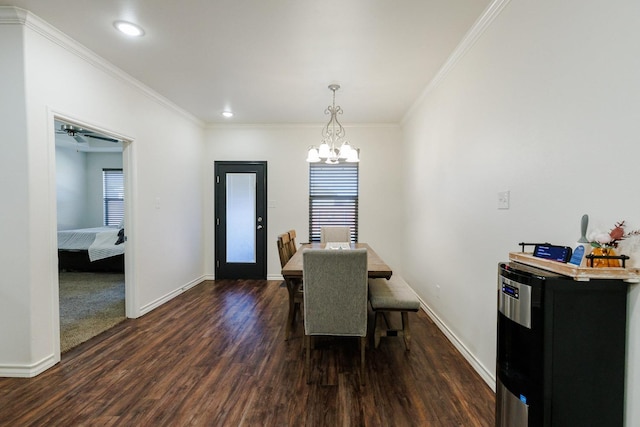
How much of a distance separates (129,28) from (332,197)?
346 centimetres

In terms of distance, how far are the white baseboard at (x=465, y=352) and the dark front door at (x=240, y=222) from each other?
2893 millimetres

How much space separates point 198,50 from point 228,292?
10.5 feet

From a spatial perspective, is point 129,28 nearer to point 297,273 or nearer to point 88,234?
point 297,273

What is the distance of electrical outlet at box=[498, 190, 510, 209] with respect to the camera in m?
1.89

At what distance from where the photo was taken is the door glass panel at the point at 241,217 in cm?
505

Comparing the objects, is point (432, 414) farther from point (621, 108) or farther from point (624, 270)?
point (621, 108)

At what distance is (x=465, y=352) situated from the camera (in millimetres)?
2469

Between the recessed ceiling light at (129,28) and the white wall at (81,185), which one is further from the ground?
the recessed ceiling light at (129,28)

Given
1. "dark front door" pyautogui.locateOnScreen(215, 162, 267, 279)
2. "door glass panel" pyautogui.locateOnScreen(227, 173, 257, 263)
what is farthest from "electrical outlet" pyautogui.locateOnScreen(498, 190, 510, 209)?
"door glass panel" pyautogui.locateOnScreen(227, 173, 257, 263)

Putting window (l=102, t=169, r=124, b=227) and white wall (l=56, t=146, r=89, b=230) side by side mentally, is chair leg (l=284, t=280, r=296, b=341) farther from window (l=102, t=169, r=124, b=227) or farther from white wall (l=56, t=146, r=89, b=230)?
white wall (l=56, t=146, r=89, b=230)

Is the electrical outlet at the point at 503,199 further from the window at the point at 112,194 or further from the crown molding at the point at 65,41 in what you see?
the window at the point at 112,194

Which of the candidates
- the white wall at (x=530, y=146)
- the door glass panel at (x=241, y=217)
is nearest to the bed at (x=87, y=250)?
the door glass panel at (x=241, y=217)

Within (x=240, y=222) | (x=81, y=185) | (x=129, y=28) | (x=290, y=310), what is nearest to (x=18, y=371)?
(x=290, y=310)

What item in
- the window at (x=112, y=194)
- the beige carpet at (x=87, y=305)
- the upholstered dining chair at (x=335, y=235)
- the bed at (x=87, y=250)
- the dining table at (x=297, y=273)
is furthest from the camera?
the window at (x=112, y=194)
